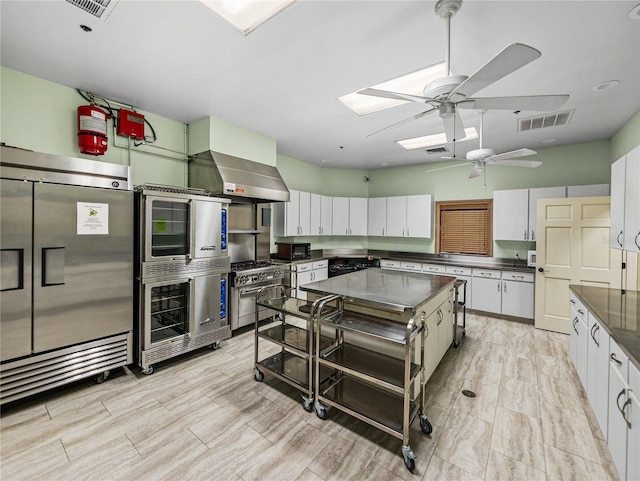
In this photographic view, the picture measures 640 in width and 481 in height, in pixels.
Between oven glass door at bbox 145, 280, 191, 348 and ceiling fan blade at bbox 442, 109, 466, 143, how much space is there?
296 centimetres

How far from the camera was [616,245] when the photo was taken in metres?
2.49

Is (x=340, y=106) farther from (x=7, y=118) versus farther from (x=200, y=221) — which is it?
(x=7, y=118)

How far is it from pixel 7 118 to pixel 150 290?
1.99m

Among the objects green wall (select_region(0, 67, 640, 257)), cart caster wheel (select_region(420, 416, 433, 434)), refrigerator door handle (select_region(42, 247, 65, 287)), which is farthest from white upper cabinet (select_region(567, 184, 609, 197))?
refrigerator door handle (select_region(42, 247, 65, 287))

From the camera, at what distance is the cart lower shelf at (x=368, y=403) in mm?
1920

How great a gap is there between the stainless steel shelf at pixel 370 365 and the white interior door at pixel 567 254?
11.0 feet

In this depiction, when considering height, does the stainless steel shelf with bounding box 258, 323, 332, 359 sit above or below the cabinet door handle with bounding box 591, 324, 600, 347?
below

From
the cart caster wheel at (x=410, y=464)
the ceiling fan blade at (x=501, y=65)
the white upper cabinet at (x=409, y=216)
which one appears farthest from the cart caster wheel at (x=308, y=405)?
the white upper cabinet at (x=409, y=216)

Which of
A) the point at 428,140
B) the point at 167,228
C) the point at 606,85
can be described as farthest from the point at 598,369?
the point at 167,228

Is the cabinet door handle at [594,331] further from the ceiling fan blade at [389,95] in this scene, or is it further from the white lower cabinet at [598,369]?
the ceiling fan blade at [389,95]

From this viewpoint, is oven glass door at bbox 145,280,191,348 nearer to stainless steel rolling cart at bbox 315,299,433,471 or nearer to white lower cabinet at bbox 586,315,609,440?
stainless steel rolling cart at bbox 315,299,433,471

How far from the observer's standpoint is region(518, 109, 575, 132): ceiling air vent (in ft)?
11.2

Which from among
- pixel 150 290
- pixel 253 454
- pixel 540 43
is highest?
pixel 540 43

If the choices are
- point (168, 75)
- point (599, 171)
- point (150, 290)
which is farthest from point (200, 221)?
point (599, 171)
